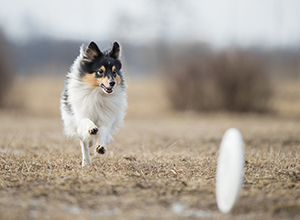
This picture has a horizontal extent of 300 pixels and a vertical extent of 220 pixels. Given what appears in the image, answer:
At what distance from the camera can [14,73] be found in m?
13.6

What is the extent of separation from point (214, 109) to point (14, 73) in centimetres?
784

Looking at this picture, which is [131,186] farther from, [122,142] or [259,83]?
[259,83]

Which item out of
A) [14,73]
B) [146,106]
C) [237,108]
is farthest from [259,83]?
[14,73]

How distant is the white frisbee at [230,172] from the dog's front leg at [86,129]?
1678mm

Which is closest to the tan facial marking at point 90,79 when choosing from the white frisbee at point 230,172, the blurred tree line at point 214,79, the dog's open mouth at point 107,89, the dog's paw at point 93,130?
the dog's open mouth at point 107,89

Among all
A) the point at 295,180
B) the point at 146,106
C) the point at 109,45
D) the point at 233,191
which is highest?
the point at 109,45

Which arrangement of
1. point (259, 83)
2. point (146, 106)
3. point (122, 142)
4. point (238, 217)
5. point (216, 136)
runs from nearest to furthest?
point (238, 217) < point (122, 142) < point (216, 136) < point (259, 83) < point (146, 106)

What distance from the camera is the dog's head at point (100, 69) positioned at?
4754 millimetres

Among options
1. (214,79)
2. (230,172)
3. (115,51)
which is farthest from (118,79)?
(214,79)

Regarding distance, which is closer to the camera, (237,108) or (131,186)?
(131,186)

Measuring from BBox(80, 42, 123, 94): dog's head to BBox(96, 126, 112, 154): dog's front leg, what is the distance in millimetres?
509

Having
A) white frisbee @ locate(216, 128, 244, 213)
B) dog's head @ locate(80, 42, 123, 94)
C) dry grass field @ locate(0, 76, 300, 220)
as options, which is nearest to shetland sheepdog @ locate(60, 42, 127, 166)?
dog's head @ locate(80, 42, 123, 94)

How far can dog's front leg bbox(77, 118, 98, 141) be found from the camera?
4406 mm

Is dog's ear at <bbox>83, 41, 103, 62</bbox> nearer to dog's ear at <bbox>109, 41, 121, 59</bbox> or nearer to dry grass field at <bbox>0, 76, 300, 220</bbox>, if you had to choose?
dog's ear at <bbox>109, 41, 121, 59</bbox>
